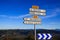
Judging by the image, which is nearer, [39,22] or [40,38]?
[40,38]

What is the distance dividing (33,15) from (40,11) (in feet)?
1.51

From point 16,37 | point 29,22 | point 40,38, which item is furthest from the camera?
point 16,37

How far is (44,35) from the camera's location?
Result: 10.0 m

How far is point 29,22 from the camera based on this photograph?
1063 centimetres

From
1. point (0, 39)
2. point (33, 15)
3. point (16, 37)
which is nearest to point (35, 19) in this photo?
point (33, 15)

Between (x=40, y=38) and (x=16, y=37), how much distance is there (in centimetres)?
3183

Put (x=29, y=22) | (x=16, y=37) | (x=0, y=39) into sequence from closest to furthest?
1. (x=29, y=22)
2. (x=0, y=39)
3. (x=16, y=37)

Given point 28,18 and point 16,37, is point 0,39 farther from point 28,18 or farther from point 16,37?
point 28,18

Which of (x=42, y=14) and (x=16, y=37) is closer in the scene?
(x=42, y=14)

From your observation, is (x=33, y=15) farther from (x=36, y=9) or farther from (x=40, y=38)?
(x=40, y=38)

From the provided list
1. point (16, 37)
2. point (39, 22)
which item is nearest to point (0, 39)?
point (16, 37)

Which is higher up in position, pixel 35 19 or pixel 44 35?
pixel 35 19

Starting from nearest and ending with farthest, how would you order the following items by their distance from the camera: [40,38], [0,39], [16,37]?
[40,38]
[0,39]
[16,37]

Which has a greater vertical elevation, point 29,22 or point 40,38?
point 29,22
